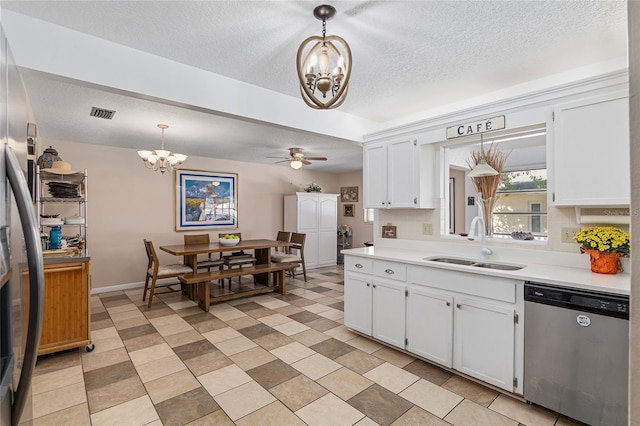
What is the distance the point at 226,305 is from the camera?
4.52 m

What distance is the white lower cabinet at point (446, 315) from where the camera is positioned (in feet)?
7.39

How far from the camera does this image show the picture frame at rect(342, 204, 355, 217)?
820 centimetres

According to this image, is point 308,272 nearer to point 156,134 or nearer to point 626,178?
point 156,134

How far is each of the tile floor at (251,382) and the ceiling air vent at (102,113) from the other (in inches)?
93.0

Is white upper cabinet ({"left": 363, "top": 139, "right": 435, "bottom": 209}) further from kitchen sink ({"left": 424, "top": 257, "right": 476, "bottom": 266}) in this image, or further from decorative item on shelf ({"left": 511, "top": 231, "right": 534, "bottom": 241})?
decorative item on shelf ({"left": 511, "top": 231, "right": 534, "bottom": 241})

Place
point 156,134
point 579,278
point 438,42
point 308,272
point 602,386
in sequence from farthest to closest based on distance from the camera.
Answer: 1. point 308,272
2. point 156,134
3. point 438,42
4. point 579,278
5. point 602,386

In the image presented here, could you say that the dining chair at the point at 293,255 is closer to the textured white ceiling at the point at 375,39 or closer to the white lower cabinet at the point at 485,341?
the textured white ceiling at the point at 375,39

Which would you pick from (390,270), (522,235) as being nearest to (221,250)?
(390,270)

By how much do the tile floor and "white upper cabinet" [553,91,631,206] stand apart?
1.50 meters

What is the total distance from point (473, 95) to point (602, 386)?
2.59m

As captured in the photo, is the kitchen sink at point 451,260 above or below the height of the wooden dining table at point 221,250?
above

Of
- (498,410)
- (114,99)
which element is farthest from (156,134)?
(498,410)

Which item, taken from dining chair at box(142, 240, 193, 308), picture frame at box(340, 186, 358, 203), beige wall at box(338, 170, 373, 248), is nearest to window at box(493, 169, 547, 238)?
dining chair at box(142, 240, 193, 308)

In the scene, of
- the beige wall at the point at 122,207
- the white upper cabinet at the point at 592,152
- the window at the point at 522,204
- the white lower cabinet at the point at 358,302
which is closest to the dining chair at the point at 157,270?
the beige wall at the point at 122,207
